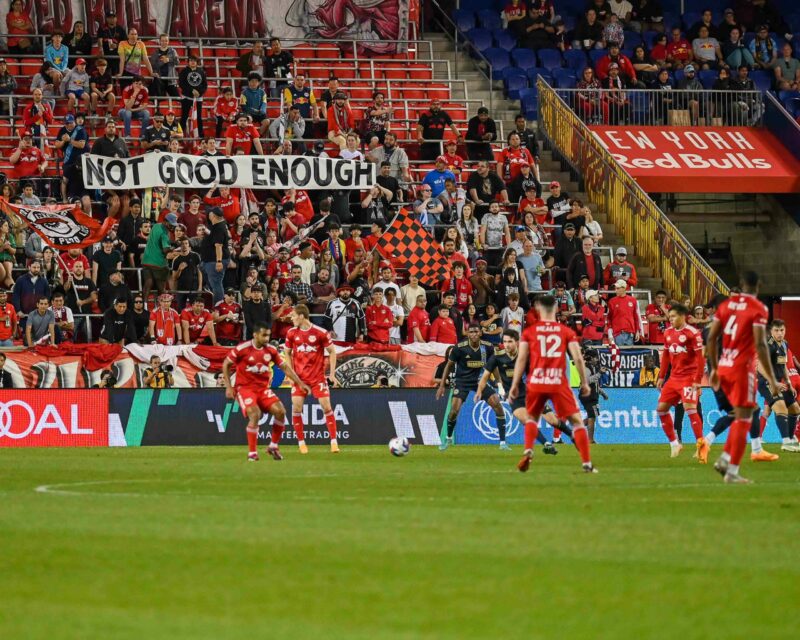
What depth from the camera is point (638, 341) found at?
3064cm

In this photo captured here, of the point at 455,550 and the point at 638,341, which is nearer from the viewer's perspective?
the point at 455,550

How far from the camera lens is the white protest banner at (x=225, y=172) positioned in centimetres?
3088

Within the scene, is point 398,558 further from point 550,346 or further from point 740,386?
point 550,346

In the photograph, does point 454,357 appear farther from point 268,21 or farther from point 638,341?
point 268,21

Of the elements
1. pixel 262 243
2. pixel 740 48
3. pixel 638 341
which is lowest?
pixel 638 341

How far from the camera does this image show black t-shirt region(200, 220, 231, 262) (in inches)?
1165

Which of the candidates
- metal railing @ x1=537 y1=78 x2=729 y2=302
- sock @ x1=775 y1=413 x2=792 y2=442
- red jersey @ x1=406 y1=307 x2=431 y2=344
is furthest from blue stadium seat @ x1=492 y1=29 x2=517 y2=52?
sock @ x1=775 y1=413 x2=792 y2=442

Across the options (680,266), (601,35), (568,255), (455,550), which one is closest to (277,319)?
(568,255)

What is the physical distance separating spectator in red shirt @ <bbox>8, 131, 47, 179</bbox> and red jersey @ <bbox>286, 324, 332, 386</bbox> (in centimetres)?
1078

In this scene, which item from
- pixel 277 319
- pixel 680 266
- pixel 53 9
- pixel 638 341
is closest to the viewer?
pixel 277 319

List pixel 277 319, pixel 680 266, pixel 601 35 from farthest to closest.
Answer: pixel 601 35 < pixel 680 266 < pixel 277 319

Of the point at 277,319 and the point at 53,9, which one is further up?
the point at 53,9

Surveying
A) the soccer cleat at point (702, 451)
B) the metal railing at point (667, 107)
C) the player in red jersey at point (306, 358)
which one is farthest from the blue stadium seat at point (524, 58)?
the soccer cleat at point (702, 451)

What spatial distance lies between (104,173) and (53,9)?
8.15 m
